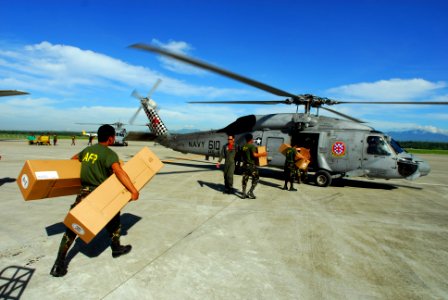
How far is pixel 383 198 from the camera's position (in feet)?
29.9

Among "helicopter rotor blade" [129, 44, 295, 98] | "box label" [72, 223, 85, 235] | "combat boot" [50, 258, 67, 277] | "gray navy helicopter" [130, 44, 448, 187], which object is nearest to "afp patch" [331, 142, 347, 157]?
"gray navy helicopter" [130, 44, 448, 187]

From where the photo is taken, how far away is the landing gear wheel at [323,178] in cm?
1062

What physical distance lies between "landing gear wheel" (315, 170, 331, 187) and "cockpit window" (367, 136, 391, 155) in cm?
175

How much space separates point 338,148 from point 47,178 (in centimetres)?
983

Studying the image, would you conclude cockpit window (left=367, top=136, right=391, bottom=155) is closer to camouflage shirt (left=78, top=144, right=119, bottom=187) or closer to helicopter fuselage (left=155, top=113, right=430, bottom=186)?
helicopter fuselage (left=155, top=113, right=430, bottom=186)

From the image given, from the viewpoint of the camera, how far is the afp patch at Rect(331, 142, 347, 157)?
35.1 ft

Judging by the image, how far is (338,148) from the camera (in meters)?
10.8

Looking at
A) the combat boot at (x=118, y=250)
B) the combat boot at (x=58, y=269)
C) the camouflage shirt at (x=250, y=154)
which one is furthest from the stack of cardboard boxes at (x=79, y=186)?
the camouflage shirt at (x=250, y=154)

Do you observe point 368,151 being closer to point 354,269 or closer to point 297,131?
point 297,131

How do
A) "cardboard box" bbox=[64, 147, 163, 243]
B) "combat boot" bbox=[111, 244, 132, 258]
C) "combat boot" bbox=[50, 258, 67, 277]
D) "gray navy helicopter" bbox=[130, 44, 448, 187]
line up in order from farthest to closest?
"gray navy helicopter" bbox=[130, 44, 448, 187]
"combat boot" bbox=[111, 244, 132, 258]
"combat boot" bbox=[50, 258, 67, 277]
"cardboard box" bbox=[64, 147, 163, 243]

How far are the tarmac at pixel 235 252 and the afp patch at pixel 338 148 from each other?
3.10m

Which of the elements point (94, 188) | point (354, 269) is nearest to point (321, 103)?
point (354, 269)

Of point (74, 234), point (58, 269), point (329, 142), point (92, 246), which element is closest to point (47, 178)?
point (74, 234)

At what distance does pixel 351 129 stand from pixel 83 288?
10430 mm
